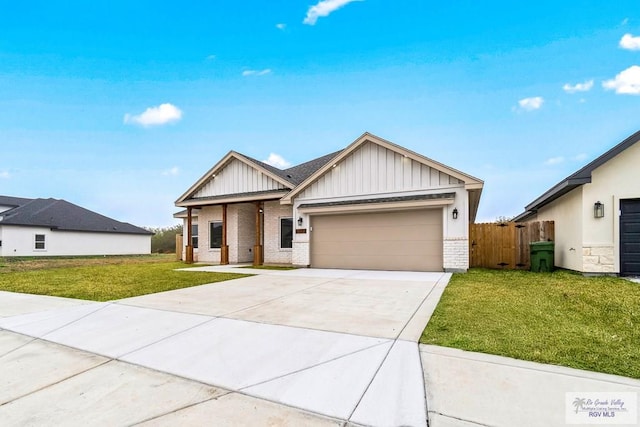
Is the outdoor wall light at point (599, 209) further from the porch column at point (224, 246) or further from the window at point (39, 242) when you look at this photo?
the window at point (39, 242)

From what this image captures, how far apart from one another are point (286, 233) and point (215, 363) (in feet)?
41.0

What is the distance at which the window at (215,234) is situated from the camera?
687 inches

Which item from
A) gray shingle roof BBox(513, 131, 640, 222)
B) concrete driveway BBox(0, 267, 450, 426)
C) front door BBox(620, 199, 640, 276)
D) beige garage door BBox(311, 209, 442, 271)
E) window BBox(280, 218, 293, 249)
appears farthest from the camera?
window BBox(280, 218, 293, 249)

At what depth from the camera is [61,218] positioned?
27906 mm

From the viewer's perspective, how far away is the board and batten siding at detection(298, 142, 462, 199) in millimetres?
11492

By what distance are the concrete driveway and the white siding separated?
1022 inches

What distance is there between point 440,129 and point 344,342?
17163 millimetres

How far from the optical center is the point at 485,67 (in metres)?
15.1

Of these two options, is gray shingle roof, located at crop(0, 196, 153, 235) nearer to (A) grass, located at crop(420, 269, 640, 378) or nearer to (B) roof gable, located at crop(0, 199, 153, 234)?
(B) roof gable, located at crop(0, 199, 153, 234)

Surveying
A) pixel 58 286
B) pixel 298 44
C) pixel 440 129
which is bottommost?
pixel 58 286

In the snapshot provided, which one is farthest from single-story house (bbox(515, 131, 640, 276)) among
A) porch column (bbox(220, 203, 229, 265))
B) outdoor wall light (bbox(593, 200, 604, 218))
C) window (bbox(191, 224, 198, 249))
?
→ window (bbox(191, 224, 198, 249))

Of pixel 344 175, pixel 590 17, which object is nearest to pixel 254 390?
pixel 344 175

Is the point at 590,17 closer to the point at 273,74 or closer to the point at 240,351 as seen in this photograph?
the point at 273,74

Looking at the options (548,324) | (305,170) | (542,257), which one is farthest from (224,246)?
(548,324)
